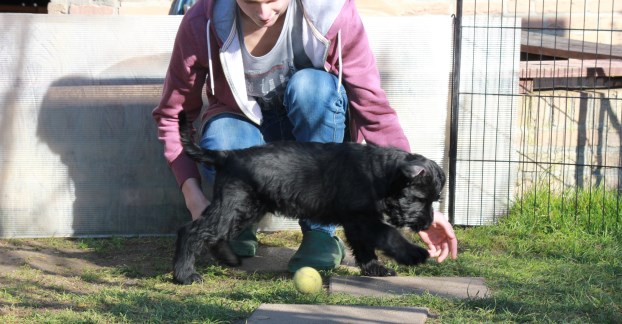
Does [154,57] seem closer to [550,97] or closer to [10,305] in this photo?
[10,305]

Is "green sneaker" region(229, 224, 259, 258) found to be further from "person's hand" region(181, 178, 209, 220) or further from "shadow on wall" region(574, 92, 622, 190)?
"shadow on wall" region(574, 92, 622, 190)

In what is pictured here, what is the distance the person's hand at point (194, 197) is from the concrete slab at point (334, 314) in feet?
3.52

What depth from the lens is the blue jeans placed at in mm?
4180

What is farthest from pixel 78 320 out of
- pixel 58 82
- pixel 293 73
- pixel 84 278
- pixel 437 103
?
pixel 437 103

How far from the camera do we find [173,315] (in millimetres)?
3322

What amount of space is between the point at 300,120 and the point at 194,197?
666 millimetres

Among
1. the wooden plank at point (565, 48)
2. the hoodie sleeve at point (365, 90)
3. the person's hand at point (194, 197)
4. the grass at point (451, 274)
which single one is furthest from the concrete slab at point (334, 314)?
the wooden plank at point (565, 48)

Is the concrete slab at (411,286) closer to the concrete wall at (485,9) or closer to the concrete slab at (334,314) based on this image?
the concrete slab at (334,314)

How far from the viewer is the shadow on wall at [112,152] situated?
518 cm

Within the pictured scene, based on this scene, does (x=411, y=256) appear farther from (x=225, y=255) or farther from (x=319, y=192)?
(x=225, y=255)

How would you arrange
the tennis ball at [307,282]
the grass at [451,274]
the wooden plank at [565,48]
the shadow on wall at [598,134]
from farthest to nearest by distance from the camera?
the wooden plank at [565,48], the shadow on wall at [598,134], the tennis ball at [307,282], the grass at [451,274]

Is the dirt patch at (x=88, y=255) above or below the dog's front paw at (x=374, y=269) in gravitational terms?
below

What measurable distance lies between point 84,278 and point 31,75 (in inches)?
61.7

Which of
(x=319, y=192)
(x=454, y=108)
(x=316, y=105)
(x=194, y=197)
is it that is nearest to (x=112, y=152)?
(x=194, y=197)
